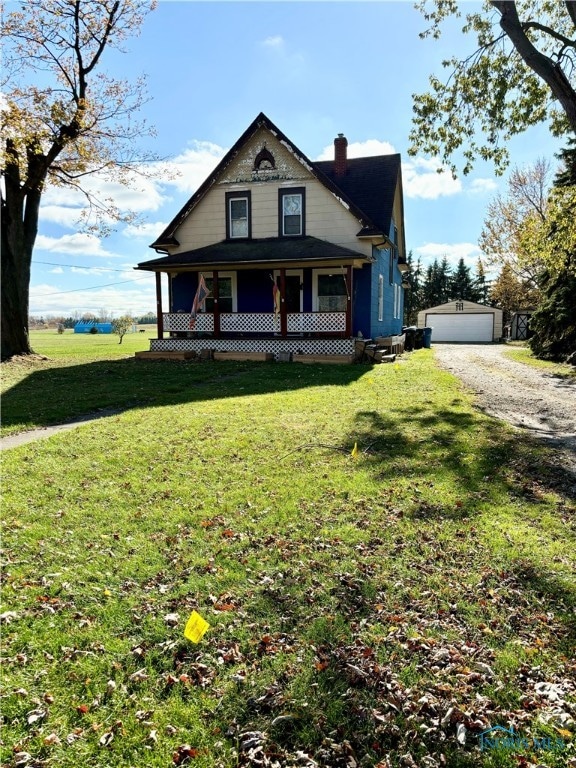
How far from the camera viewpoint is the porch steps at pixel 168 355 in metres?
17.8

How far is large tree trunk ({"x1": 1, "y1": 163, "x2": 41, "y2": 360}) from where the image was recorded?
55.4 feet

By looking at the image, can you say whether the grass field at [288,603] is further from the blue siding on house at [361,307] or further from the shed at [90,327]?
the shed at [90,327]

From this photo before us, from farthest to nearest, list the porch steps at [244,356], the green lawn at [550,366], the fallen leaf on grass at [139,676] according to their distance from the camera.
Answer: the porch steps at [244,356], the green lawn at [550,366], the fallen leaf on grass at [139,676]

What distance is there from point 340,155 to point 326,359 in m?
10.5

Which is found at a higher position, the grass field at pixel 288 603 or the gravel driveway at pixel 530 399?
the gravel driveway at pixel 530 399

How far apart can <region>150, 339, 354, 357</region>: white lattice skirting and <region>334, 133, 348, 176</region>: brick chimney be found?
9227mm

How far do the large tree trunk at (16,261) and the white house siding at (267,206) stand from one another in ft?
18.3

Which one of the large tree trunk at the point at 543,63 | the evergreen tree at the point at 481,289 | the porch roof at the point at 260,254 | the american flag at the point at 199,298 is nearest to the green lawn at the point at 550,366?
the porch roof at the point at 260,254

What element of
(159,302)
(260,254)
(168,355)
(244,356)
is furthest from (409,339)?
(168,355)

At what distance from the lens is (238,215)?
19.6 meters

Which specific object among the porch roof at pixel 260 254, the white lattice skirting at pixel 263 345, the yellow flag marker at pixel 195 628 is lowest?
the yellow flag marker at pixel 195 628

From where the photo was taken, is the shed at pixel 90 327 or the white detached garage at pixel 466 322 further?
the shed at pixel 90 327

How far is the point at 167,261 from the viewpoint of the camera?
60.9 feet

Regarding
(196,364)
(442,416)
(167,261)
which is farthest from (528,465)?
(167,261)
